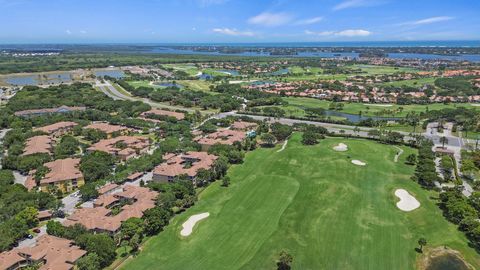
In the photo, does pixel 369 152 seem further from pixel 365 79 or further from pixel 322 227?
pixel 365 79

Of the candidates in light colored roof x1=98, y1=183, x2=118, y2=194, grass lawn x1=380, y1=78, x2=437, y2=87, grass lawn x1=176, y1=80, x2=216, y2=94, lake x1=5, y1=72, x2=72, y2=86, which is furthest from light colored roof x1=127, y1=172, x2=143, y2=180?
lake x1=5, y1=72, x2=72, y2=86

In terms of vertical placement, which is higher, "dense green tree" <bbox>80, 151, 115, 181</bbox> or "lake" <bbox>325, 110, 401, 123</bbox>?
"dense green tree" <bbox>80, 151, 115, 181</bbox>

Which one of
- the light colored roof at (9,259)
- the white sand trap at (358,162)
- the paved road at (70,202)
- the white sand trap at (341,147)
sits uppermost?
the light colored roof at (9,259)

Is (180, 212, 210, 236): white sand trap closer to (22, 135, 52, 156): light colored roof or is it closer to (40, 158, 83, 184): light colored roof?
(40, 158, 83, 184): light colored roof

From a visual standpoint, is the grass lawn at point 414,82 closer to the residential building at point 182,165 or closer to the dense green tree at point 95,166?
the residential building at point 182,165

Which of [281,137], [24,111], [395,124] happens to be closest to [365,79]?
[395,124]

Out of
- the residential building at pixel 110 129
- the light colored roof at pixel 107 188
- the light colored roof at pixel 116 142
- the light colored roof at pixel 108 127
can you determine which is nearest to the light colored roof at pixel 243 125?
the light colored roof at pixel 116 142
